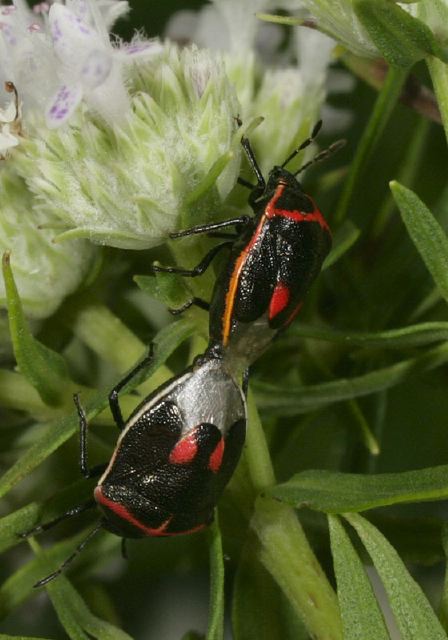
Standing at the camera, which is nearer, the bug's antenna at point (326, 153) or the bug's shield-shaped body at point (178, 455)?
the bug's shield-shaped body at point (178, 455)

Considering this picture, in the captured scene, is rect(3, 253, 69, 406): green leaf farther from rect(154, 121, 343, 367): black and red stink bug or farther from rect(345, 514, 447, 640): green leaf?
rect(345, 514, 447, 640): green leaf

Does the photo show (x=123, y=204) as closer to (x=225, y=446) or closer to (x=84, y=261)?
(x=84, y=261)

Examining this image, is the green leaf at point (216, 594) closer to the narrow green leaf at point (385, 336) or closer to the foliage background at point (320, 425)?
the foliage background at point (320, 425)

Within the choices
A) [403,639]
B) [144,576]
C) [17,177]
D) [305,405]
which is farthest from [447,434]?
[17,177]

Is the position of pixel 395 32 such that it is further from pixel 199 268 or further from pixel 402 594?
pixel 402 594

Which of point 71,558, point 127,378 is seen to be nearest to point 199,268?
point 127,378

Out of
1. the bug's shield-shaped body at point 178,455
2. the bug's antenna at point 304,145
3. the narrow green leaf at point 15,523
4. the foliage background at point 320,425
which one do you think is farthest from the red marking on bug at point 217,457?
the bug's antenna at point 304,145
